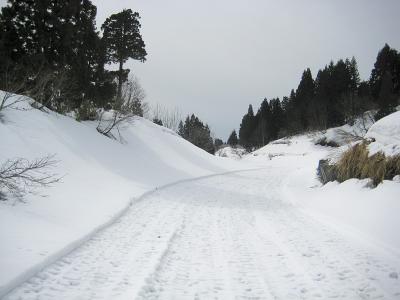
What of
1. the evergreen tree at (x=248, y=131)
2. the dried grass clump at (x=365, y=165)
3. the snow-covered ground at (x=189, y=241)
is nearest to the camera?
the snow-covered ground at (x=189, y=241)

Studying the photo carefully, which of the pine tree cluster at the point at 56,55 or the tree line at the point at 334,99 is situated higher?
the tree line at the point at 334,99

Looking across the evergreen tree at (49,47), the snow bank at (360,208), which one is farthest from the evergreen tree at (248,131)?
the snow bank at (360,208)

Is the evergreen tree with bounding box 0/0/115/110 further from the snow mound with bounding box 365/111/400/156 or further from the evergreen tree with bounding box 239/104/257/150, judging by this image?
the evergreen tree with bounding box 239/104/257/150

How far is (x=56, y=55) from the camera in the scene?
1716 centimetres

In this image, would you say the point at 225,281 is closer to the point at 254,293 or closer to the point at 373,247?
the point at 254,293

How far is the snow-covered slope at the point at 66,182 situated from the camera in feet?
16.2

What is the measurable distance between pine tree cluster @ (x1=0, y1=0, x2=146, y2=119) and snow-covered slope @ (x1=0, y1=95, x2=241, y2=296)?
67.1 inches

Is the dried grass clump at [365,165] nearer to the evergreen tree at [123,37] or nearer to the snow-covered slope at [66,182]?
the snow-covered slope at [66,182]

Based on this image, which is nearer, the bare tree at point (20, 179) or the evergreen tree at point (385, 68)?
the bare tree at point (20, 179)

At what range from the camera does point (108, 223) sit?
22.7 feet

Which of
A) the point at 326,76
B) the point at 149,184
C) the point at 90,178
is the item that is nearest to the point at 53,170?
the point at 90,178

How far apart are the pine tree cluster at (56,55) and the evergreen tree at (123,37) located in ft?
25.6

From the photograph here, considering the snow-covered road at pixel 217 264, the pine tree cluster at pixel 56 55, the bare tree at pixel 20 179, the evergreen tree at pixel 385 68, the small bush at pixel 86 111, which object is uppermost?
the evergreen tree at pixel 385 68

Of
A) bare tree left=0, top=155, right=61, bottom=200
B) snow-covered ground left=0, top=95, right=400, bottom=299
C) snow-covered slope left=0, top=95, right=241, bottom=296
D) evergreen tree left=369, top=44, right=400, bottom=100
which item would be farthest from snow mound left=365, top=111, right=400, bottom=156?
evergreen tree left=369, top=44, right=400, bottom=100
